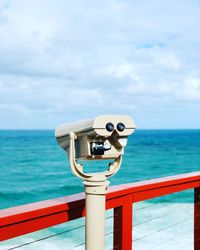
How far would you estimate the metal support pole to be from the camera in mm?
1655

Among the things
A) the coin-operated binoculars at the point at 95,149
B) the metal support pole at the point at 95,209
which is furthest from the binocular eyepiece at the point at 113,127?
the metal support pole at the point at 95,209

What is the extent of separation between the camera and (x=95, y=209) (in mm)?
1662

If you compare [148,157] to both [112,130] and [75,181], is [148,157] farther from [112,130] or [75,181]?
[112,130]

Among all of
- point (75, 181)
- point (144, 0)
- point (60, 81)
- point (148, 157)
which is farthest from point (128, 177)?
point (60, 81)

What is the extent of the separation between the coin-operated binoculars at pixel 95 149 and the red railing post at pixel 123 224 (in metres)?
0.30

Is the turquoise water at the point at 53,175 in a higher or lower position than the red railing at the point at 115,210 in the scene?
lower

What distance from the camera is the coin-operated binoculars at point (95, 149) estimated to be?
1590 mm

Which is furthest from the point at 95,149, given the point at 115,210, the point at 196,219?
the point at 196,219

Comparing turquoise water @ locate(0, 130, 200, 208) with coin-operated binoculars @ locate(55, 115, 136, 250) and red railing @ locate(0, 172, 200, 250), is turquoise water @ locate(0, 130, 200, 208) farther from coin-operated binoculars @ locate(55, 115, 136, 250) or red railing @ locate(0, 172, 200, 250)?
coin-operated binoculars @ locate(55, 115, 136, 250)

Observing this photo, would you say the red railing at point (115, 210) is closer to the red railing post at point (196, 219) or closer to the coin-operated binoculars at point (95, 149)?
the red railing post at point (196, 219)

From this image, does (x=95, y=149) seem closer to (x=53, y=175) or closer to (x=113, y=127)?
(x=113, y=127)

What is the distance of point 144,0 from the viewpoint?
21.5 ft

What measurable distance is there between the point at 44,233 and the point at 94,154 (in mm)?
6132

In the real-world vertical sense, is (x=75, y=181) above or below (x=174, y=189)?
below
